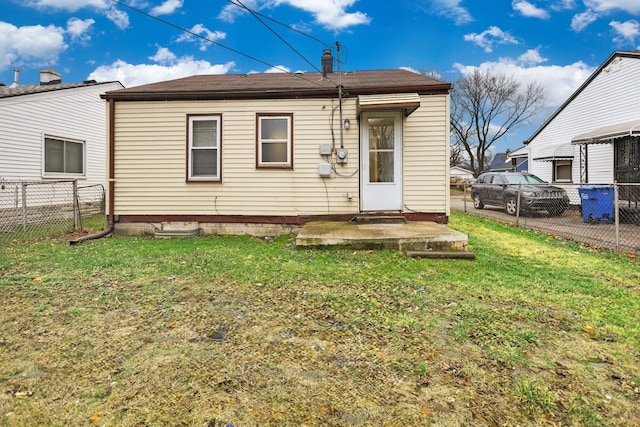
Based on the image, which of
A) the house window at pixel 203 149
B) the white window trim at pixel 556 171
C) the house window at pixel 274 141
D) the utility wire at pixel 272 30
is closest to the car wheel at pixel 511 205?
the white window trim at pixel 556 171

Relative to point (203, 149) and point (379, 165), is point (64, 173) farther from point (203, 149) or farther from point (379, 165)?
point (379, 165)

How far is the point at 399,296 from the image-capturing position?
381cm

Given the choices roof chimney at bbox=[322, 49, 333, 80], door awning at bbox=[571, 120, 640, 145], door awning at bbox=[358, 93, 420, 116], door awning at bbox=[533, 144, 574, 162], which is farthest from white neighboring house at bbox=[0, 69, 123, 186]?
door awning at bbox=[533, 144, 574, 162]

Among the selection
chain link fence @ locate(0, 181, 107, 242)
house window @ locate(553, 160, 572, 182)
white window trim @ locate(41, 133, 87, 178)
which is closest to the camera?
chain link fence @ locate(0, 181, 107, 242)

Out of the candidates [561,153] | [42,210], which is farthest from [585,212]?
[42,210]

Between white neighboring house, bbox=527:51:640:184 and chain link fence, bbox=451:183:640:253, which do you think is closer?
chain link fence, bbox=451:183:640:253

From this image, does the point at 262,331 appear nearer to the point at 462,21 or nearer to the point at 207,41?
the point at 207,41

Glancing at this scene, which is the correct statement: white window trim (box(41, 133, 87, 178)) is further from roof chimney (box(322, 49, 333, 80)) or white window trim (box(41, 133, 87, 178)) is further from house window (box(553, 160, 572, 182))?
house window (box(553, 160, 572, 182))

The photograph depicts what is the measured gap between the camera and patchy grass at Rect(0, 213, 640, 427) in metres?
1.95

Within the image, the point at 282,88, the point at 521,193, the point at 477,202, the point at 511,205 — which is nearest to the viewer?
the point at 282,88

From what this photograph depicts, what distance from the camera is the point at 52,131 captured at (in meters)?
11.0

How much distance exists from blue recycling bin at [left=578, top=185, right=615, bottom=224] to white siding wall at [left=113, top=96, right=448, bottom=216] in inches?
213

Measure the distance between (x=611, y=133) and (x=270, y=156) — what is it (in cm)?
1074

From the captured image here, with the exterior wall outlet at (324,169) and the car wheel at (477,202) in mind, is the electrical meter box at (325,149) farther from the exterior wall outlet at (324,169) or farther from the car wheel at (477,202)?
the car wheel at (477,202)
